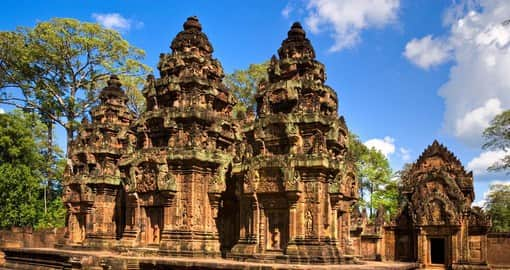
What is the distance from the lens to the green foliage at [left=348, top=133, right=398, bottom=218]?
115 ft

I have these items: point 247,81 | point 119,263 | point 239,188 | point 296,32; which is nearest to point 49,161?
point 247,81

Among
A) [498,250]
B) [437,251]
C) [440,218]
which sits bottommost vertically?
[437,251]

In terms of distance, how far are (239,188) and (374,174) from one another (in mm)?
22198

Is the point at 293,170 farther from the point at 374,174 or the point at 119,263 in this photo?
the point at 374,174

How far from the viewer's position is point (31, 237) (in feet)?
83.4

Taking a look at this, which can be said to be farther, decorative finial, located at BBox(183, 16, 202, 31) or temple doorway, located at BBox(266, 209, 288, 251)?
decorative finial, located at BBox(183, 16, 202, 31)

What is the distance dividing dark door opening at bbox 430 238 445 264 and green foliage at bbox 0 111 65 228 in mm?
20258

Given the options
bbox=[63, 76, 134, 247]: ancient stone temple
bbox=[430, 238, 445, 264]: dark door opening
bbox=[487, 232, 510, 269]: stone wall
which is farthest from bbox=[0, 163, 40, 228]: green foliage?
bbox=[487, 232, 510, 269]: stone wall

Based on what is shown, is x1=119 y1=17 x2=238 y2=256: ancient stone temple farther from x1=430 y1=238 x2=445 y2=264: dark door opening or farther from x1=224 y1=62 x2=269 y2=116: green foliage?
x1=224 y1=62 x2=269 y2=116: green foliage

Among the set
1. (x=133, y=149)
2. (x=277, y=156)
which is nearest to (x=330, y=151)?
(x=277, y=156)

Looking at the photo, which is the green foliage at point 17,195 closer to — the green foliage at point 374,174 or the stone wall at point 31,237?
the stone wall at point 31,237

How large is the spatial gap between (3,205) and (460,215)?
894 inches

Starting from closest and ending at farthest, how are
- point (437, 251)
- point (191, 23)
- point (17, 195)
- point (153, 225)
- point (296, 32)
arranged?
point (296, 32) → point (153, 225) → point (191, 23) → point (437, 251) → point (17, 195)

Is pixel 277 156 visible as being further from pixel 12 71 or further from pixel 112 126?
pixel 12 71
